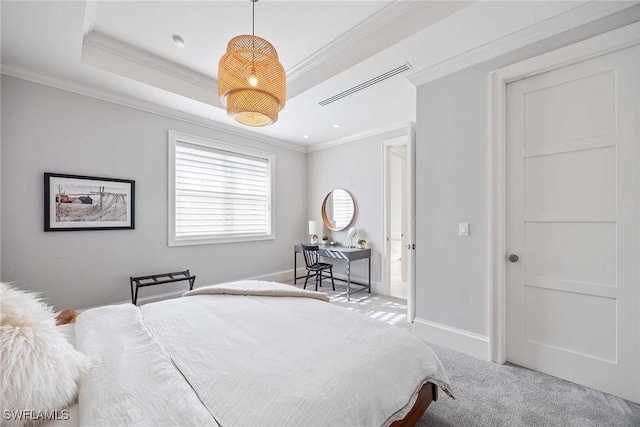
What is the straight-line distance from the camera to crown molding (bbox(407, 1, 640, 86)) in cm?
181

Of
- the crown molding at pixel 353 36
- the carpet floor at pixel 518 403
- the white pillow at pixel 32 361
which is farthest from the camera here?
the crown molding at pixel 353 36

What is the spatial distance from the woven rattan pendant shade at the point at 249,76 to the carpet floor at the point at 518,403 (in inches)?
88.8

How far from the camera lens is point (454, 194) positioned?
248 cm

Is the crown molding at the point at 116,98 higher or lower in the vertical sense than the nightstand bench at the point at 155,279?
higher

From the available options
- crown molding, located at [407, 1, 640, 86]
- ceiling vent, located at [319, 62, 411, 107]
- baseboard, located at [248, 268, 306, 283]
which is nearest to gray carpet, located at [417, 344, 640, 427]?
crown molding, located at [407, 1, 640, 86]

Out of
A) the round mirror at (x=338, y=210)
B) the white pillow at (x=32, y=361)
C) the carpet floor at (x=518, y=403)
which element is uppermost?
the round mirror at (x=338, y=210)

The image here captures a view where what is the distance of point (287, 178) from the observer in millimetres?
5105

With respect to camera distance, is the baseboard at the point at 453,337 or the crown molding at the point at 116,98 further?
the crown molding at the point at 116,98

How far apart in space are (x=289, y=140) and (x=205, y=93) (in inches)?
74.4

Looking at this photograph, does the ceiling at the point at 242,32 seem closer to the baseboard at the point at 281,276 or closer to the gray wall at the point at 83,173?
the gray wall at the point at 83,173

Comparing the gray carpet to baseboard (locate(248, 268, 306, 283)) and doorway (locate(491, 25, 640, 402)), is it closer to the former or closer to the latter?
doorway (locate(491, 25, 640, 402))

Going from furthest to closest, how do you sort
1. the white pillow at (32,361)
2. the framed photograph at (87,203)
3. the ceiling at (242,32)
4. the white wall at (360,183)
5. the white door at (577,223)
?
1. the white wall at (360,183)
2. the framed photograph at (87,203)
3. the ceiling at (242,32)
4. the white door at (577,223)
5. the white pillow at (32,361)

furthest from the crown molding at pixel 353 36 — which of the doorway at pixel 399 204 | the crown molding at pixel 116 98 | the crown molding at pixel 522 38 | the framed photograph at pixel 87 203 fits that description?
the doorway at pixel 399 204

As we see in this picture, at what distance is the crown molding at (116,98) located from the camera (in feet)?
8.54
